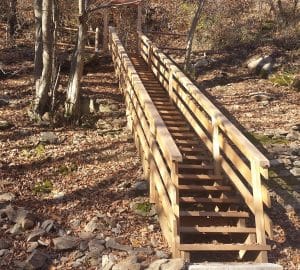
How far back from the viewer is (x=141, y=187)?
820 cm

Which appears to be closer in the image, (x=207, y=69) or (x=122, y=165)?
(x=122, y=165)

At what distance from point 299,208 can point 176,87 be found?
4.89 meters

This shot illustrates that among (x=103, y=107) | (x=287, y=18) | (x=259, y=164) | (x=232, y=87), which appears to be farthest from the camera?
(x=287, y=18)

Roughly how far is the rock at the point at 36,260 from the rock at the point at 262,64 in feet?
44.4

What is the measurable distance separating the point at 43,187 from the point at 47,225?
1.56 m

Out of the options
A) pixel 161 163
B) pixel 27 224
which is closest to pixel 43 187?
pixel 27 224

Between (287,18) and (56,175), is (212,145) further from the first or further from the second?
(287,18)

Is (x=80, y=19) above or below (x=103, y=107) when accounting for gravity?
above

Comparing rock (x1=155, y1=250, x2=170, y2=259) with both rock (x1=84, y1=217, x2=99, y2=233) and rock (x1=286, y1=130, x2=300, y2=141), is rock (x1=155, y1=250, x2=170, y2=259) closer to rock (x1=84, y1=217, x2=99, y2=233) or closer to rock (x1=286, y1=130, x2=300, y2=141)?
rock (x1=84, y1=217, x2=99, y2=233)

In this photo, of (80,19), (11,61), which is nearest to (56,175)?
(80,19)

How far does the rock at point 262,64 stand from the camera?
17562 mm

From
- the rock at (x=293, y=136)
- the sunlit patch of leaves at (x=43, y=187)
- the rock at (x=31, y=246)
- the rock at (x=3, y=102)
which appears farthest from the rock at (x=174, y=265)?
the rock at (x=3, y=102)

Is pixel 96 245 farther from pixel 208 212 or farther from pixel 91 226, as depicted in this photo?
pixel 208 212

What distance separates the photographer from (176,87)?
449 inches
